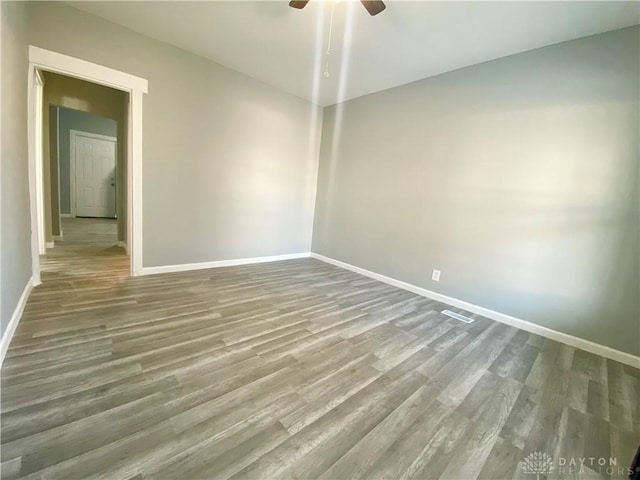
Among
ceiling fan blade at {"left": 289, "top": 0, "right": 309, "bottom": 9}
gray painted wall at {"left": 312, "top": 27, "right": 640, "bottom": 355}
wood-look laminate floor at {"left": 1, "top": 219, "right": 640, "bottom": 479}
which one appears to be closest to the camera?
wood-look laminate floor at {"left": 1, "top": 219, "right": 640, "bottom": 479}

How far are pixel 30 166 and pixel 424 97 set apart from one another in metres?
4.19

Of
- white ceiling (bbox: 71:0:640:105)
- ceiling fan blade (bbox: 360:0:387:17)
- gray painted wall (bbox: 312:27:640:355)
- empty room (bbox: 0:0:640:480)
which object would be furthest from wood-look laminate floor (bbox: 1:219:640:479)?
white ceiling (bbox: 71:0:640:105)

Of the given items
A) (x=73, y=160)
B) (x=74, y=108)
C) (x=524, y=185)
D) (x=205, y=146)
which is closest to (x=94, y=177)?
(x=73, y=160)

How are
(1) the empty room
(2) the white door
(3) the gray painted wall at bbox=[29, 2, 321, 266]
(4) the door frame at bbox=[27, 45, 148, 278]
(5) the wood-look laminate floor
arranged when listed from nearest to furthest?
(5) the wood-look laminate floor < (1) the empty room < (4) the door frame at bbox=[27, 45, 148, 278] < (3) the gray painted wall at bbox=[29, 2, 321, 266] < (2) the white door

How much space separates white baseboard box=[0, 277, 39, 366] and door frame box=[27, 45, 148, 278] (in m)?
0.31

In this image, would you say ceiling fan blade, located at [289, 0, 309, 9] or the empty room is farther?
ceiling fan blade, located at [289, 0, 309, 9]

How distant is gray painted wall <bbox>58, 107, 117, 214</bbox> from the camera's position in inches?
260

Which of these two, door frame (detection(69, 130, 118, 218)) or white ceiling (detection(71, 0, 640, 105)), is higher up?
white ceiling (detection(71, 0, 640, 105))

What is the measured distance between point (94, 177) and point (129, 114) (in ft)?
19.6

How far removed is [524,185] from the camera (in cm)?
259

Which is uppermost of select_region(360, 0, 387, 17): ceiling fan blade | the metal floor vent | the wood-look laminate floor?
select_region(360, 0, 387, 17): ceiling fan blade

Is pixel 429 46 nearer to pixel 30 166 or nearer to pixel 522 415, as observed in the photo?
pixel 522 415

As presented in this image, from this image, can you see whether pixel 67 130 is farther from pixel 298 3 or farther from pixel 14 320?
pixel 298 3

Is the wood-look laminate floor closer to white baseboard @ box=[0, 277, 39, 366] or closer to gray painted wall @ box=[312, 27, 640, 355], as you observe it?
white baseboard @ box=[0, 277, 39, 366]
